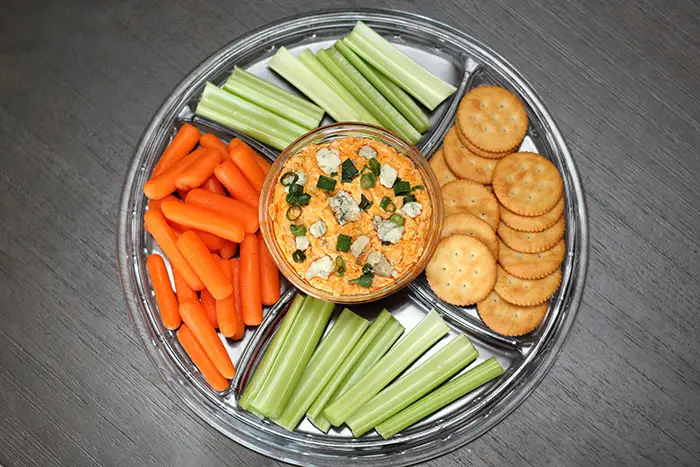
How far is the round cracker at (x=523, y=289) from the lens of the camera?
2473 mm

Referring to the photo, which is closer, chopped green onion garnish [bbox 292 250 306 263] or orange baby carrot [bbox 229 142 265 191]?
chopped green onion garnish [bbox 292 250 306 263]

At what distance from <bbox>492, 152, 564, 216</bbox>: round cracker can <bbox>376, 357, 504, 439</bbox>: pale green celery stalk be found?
1.80 feet

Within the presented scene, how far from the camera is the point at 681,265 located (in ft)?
8.77

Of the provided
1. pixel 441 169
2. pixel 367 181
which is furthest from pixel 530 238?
pixel 367 181

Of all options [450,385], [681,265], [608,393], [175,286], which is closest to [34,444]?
[175,286]

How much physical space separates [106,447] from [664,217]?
2.27 metres

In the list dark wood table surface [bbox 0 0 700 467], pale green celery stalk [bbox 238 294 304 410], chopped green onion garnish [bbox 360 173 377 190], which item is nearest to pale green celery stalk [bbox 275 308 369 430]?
pale green celery stalk [bbox 238 294 304 410]

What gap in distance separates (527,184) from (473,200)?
196mm

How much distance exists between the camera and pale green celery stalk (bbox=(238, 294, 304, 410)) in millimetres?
2479

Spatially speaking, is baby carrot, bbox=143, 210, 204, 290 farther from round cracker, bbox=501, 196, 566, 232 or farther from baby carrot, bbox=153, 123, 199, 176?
round cracker, bbox=501, 196, 566, 232

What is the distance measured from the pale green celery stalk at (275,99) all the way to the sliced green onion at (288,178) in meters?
0.33

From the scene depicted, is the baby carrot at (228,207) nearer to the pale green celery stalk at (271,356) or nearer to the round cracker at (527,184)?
the pale green celery stalk at (271,356)

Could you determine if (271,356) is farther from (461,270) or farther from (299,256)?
(461,270)

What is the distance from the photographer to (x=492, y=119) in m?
2.57
